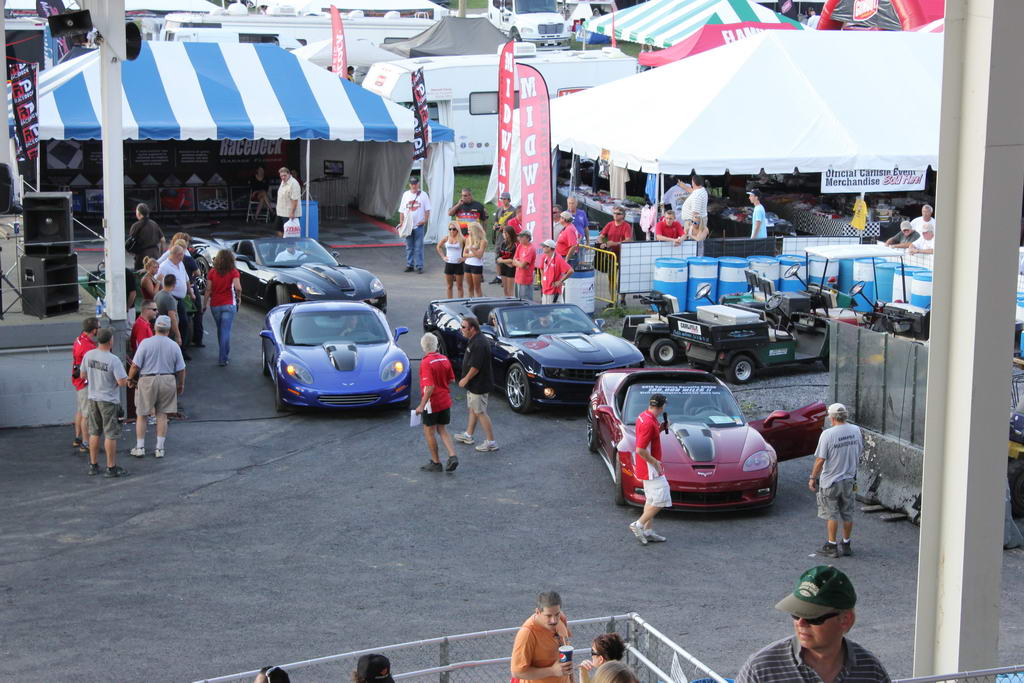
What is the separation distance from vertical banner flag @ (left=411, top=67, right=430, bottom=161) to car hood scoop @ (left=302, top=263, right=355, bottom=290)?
6.38 meters

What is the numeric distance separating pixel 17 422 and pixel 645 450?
8049mm

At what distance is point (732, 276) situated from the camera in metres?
20.1

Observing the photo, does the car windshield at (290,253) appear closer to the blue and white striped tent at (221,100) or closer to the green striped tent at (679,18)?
the blue and white striped tent at (221,100)

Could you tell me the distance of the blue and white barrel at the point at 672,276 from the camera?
20266 mm

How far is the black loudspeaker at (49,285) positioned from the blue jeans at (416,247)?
9443mm

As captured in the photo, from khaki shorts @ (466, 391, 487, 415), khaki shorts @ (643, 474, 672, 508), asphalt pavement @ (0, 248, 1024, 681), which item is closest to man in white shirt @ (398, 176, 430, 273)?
asphalt pavement @ (0, 248, 1024, 681)

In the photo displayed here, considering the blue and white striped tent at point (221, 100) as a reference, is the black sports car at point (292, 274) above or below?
below

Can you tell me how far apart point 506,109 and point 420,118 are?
13.1 ft

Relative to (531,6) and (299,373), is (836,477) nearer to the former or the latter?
(299,373)

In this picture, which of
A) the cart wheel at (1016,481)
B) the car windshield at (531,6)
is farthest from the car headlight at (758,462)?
the car windshield at (531,6)

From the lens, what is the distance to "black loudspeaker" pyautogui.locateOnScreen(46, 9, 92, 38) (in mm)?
15320

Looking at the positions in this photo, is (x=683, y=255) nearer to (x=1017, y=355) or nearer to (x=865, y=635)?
(x=1017, y=355)

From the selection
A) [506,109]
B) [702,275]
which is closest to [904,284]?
[702,275]

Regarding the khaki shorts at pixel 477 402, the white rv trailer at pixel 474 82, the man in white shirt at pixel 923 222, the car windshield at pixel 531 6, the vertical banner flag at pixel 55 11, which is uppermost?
the car windshield at pixel 531 6
